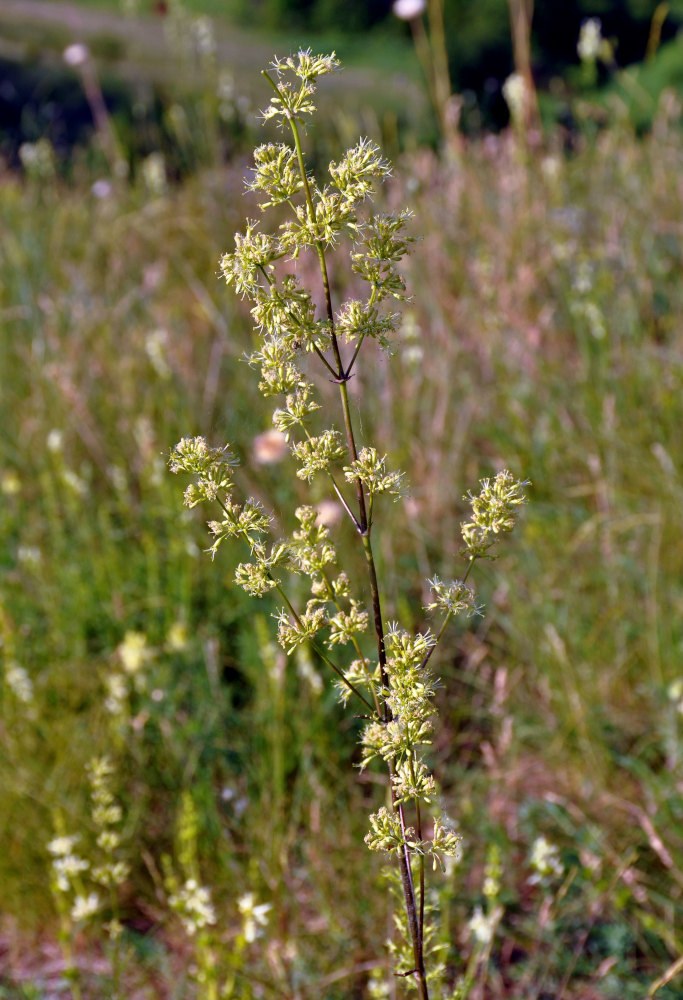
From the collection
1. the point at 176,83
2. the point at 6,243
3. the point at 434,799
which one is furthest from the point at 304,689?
the point at 176,83

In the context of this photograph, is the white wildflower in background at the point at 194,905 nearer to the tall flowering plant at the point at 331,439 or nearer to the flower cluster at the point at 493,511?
the tall flowering plant at the point at 331,439

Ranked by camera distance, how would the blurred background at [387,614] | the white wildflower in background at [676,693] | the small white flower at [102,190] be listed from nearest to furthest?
the blurred background at [387,614] → the white wildflower in background at [676,693] → the small white flower at [102,190]

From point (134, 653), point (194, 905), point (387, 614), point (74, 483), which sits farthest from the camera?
point (74, 483)

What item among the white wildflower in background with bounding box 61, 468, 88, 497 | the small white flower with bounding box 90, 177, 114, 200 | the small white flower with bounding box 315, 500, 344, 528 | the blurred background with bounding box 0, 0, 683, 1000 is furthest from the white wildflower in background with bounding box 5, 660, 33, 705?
the small white flower with bounding box 90, 177, 114, 200

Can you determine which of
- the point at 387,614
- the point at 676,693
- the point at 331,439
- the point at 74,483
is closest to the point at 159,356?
the point at 74,483

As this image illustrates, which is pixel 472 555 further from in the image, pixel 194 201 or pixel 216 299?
pixel 194 201

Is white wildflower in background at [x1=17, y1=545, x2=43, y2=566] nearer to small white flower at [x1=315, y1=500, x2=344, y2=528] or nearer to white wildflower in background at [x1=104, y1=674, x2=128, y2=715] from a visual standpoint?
white wildflower in background at [x1=104, y1=674, x2=128, y2=715]

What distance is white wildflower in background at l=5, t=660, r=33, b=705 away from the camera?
193cm

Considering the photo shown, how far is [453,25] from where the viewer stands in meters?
11.6

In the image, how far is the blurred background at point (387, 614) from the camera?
1727mm

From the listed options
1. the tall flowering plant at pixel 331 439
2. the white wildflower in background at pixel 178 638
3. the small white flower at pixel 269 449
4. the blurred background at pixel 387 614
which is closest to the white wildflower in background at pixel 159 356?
the blurred background at pixel 387 614

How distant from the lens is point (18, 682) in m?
1.99

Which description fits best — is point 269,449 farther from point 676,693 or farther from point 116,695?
point 676,693

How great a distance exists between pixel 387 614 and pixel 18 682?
32.4 inches
